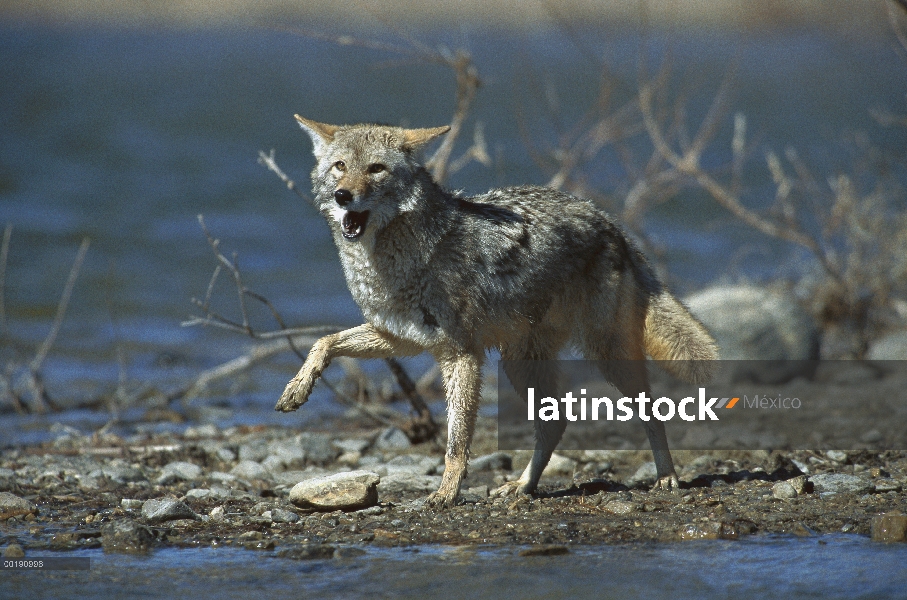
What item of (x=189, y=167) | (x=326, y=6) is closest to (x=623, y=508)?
(x=189, y=167)

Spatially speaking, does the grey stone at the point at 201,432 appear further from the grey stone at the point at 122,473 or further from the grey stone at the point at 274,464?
the grey stone at the point at 122,473

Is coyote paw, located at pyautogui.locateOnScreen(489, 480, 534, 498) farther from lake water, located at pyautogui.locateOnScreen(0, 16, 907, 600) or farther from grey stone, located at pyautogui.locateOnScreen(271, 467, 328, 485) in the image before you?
lake water, located at pyautogui.locateOnScreen(0, 16, 907, 600)

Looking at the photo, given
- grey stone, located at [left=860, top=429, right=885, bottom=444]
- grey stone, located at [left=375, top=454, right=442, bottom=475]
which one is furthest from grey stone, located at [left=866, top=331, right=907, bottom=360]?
grey stone, located at [left=375, top=454, right=442, bottom=475]

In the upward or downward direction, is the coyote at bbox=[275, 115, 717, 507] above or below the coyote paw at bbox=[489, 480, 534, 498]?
above

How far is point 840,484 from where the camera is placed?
5898 mm

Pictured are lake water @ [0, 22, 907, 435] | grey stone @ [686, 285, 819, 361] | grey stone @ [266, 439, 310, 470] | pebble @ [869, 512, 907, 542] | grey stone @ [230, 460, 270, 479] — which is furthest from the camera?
lake water @ [0, 22, 907, 435]

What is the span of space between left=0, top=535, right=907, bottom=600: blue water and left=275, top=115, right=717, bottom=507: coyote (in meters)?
1.13

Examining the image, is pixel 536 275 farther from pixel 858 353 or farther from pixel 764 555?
pixel 858 353

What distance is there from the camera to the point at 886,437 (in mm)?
7547

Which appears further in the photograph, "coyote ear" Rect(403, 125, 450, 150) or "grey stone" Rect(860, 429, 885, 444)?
"grey stone" Rect(860, 429, 885, 444)

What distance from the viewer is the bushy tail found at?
6.44 m

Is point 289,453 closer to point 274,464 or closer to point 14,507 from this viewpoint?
point 274,464

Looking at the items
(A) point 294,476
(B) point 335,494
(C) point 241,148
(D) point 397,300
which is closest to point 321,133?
(D) point 397,300

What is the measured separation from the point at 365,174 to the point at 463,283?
2.66ft
